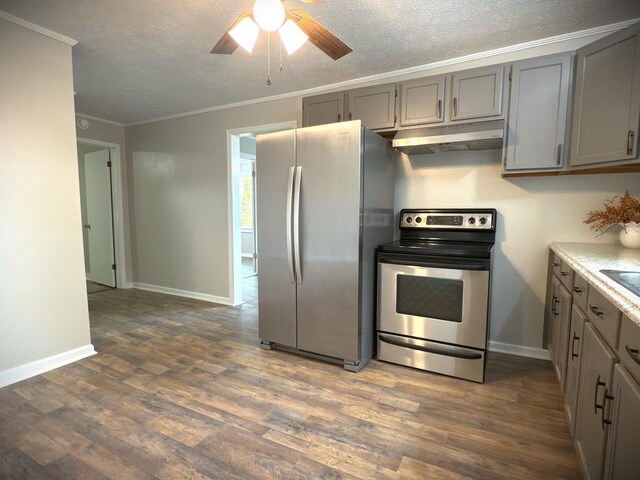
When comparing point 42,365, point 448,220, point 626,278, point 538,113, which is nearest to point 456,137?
point 538,113

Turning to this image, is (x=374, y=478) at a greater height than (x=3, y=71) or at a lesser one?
lesser

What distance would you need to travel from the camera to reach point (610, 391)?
1.10 m

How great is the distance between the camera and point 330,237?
2.41m

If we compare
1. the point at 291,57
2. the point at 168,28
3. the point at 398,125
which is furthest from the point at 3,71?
the point at 398,125

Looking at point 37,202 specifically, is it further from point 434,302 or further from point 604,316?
point 604,316

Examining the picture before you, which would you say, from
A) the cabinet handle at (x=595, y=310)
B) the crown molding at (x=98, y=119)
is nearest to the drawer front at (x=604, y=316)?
the cabinet handle at (x=595, y=310)

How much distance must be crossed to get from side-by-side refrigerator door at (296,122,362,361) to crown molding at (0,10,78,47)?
182 centimetres

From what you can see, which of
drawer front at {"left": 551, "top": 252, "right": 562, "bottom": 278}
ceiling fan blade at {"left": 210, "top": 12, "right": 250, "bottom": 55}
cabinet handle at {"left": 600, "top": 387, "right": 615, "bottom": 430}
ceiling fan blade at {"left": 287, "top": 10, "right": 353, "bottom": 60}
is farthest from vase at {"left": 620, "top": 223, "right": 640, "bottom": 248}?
ceiling fan blade at {"left": 210, "top": 12, "right": 250, "bottom": 55}

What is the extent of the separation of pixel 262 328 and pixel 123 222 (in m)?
3.42

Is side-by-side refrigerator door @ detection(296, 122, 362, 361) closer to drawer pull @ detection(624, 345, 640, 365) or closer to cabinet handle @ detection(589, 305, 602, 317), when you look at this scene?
cabinet handle @ detection(589, 305, 602, 317)

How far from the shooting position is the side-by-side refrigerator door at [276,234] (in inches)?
100.0

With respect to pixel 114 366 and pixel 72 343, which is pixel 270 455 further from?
pixel 72 343

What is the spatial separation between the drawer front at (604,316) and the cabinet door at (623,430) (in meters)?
0.12

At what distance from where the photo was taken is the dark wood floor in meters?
1.52
